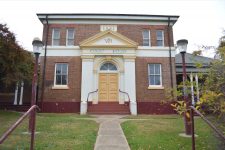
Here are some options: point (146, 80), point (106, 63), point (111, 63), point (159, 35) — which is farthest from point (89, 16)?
point (146, 80)

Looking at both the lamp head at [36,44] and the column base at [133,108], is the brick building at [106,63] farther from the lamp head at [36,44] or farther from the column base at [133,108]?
the lamp head at [36,44]

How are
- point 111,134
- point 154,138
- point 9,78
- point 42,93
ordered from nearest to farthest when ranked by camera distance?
point 154,138 < point 111,134 < point 9,78 < point 42,93

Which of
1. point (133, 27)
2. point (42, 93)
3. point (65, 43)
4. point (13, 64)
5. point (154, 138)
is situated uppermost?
point (133, 27)

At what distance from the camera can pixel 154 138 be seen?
791 cm

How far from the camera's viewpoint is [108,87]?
18.2 m

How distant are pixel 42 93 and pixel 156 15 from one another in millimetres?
11098

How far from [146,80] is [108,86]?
9.94 feet

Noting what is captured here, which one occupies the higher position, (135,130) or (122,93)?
(122,93)

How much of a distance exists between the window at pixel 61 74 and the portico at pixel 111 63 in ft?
5.09

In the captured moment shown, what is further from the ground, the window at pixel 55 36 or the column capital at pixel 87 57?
the window at pixel 55 36

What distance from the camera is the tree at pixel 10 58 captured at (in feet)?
42.4

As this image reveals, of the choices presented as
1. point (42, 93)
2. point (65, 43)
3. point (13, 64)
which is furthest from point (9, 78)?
point (65, 43)

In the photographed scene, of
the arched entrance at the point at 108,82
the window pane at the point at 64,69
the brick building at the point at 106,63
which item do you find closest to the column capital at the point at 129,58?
the brick building at the point at 106,63

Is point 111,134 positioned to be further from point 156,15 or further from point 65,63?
point 156,15
